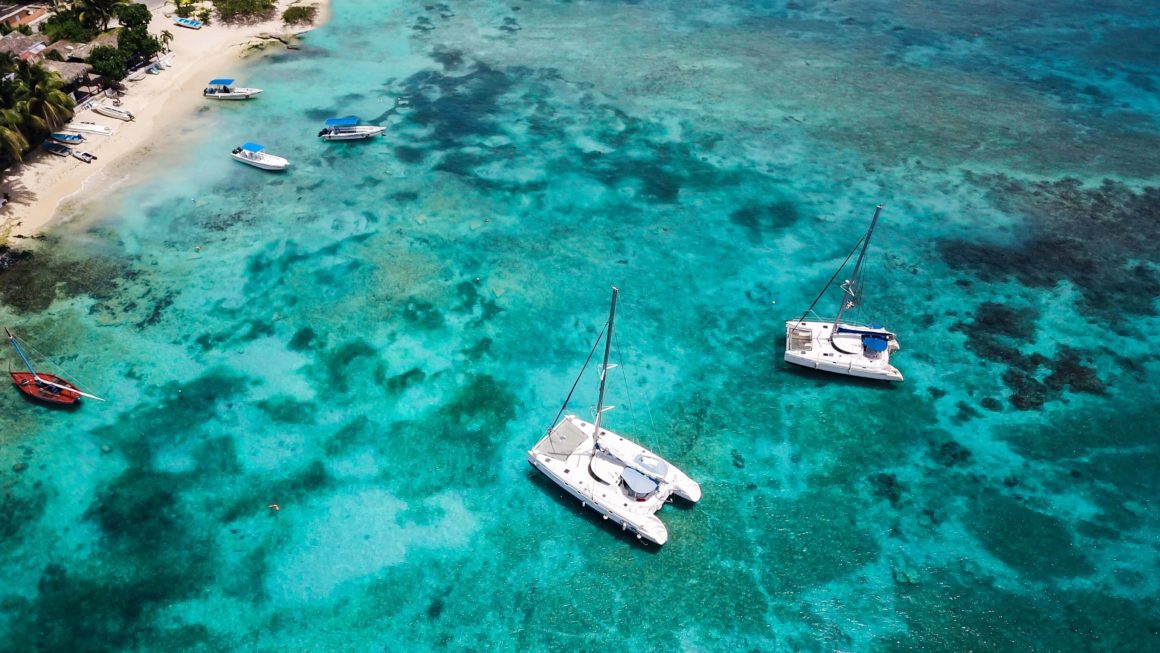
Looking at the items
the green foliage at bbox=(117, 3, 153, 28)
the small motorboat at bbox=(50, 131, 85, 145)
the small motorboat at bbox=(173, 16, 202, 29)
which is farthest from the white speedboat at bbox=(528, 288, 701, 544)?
Result: the small motorboat at bbox=(173, 16, 202, 29)

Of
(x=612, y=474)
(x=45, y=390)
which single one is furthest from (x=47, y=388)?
(x=612, y=474)

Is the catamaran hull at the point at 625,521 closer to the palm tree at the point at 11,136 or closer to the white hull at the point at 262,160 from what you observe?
the white hull at the point at 262,160

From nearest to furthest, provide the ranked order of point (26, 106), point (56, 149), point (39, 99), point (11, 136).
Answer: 1. point (11, 136)
2. point (26, 106)
3. point (39, 99)
4. point (56, 149)

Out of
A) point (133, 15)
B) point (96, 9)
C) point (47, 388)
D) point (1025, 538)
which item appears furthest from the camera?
point (96, 9)

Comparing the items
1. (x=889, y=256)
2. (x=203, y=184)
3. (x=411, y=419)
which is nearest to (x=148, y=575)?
(x=411, y=419)

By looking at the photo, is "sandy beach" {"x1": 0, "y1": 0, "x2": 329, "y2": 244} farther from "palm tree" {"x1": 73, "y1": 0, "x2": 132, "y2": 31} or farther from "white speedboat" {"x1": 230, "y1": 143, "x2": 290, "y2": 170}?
"white speedboat" {"x1": 230, "y1": 143, "x2": 290, "y2": 170}

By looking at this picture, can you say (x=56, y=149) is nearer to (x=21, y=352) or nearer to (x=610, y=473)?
(x=21, y=352)

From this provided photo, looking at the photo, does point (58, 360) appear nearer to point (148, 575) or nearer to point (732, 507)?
point (148, 575)
